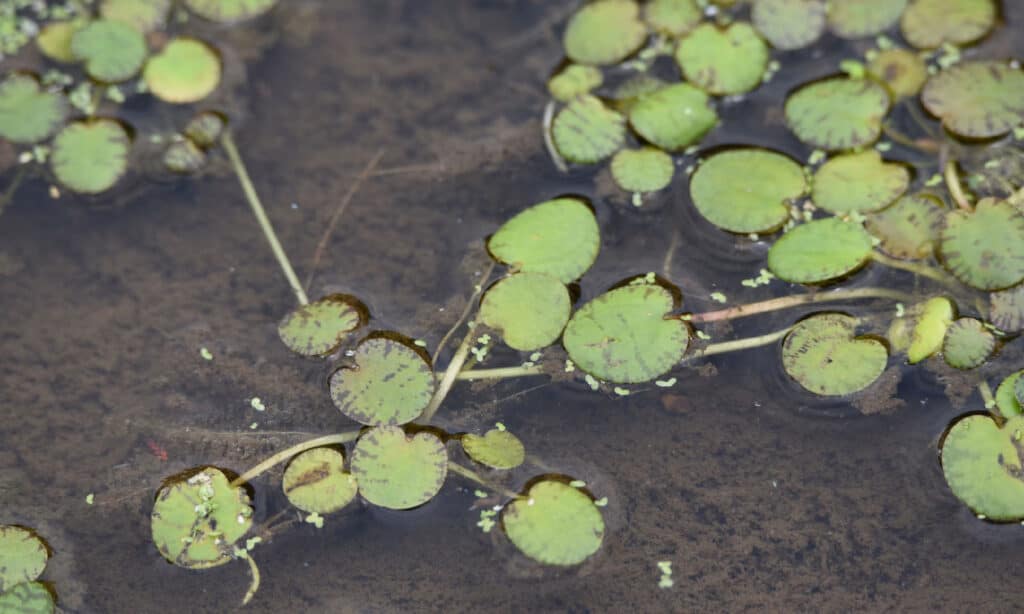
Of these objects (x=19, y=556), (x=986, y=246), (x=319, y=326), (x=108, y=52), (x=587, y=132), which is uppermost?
(x=108, y=52)

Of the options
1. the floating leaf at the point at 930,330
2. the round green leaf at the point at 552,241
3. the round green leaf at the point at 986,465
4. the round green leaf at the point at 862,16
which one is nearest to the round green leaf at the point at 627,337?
the round green leaf at the point at 552,241

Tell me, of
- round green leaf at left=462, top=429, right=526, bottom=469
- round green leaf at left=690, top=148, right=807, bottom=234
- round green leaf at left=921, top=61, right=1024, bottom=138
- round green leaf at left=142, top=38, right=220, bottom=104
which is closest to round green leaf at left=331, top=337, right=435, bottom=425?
round green leaf at left=462, top=429, right=526, bottom=469

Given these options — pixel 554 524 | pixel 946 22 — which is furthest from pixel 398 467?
pixel 946 22

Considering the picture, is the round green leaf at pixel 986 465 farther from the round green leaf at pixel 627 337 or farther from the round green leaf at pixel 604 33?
the round green leaf at pixel 604 33

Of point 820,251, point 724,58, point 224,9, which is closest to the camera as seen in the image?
point 820,251

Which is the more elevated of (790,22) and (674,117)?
(790,22)

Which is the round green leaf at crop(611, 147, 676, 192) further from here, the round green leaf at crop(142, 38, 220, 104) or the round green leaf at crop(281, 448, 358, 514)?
the round green leaf at crop(142, 38, 220, 104)

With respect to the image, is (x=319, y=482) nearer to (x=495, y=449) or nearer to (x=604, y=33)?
A: (x=495, y=449)
